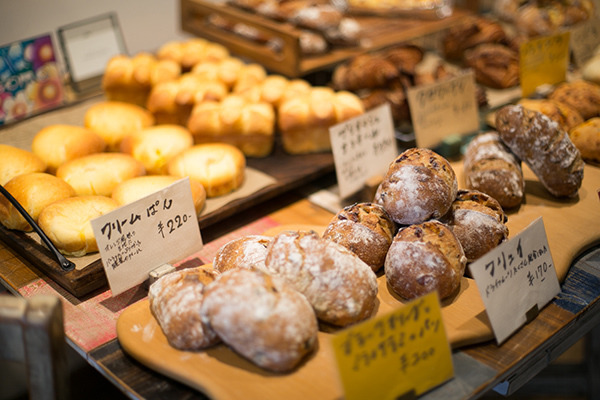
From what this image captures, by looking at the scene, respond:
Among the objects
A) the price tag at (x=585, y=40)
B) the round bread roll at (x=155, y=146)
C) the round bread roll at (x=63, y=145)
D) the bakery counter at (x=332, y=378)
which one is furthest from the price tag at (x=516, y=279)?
the price tag at (x=585, y=40)

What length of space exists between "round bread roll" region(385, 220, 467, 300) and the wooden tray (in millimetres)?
1593

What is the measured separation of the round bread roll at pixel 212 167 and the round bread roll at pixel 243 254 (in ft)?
1.82

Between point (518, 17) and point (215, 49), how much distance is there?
1.94m

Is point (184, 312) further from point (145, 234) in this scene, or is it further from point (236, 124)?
point (236, 124)

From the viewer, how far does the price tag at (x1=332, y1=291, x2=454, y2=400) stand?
122 cm

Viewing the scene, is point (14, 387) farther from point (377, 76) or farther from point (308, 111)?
point (377, 76)

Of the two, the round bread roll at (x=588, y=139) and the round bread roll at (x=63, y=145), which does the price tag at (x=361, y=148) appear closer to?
the round bread roll at (x=588, y=139)

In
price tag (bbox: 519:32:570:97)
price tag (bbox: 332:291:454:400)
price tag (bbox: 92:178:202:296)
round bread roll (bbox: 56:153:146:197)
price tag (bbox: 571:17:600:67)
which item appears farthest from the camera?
price tag (bbox: 571:17:600:67)

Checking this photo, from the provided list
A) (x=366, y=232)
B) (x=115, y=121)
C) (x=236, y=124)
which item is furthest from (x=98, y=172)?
(x=366, y=232)

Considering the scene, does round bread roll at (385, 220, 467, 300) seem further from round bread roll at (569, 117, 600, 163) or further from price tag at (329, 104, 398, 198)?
round bread roll at (569, 117, 600, 163)

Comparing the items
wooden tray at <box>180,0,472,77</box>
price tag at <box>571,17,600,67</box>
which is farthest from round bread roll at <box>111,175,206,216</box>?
A: price tag at <box>571,17,600,67</box>

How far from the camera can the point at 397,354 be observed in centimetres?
131

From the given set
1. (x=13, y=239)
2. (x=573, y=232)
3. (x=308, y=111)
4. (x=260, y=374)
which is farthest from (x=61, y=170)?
(x=573, y=232)

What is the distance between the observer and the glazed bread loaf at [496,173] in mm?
1986
